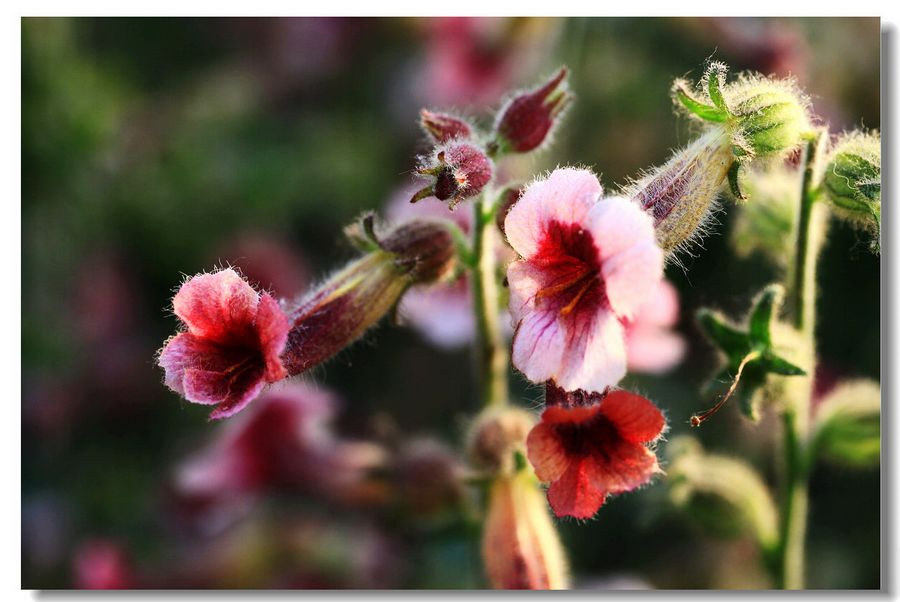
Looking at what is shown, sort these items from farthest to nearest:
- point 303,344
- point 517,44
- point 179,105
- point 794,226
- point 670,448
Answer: point 179,105, point 517,44, point 670,448, point 794,226, point 303,344

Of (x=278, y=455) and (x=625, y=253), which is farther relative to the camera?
(x=278, y=455)

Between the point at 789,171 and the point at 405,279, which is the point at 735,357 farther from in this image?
the point at 789,171

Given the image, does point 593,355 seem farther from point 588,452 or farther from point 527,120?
point 527,120

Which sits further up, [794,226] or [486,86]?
[486,86]

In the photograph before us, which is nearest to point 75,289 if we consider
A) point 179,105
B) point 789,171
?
point 179,105

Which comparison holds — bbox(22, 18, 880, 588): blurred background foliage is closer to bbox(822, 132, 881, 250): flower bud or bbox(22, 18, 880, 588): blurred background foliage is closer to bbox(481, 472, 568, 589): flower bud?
bbox(481, 472, 568, 589): flower bud

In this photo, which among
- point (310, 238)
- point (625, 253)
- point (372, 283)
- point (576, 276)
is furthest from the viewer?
point (310, 238)

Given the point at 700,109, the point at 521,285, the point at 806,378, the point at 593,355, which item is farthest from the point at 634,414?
the point at 806,378
